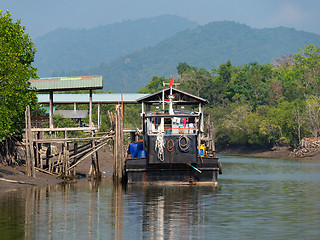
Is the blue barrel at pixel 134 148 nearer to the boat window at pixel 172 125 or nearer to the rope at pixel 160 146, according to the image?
the boat window at pixel 172 125

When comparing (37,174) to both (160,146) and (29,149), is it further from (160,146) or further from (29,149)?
(160,146)

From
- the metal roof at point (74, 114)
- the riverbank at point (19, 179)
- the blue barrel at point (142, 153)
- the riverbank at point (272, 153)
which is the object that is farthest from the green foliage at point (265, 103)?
the riverbank at point (19, 179)

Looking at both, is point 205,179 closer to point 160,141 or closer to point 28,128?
point 160,141

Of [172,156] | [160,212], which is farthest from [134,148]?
[160,212]

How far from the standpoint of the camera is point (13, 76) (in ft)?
129

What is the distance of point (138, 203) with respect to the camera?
108 feet

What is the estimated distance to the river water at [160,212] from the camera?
2405cm

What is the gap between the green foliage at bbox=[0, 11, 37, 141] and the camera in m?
39.0

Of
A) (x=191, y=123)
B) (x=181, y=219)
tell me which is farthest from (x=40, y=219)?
(x=191, y=123)

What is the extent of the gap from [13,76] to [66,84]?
25.3 feet

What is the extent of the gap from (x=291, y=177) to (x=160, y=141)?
18419 millimetres

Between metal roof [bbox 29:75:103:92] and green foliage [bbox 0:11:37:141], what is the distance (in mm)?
1899

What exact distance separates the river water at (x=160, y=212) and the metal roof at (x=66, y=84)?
8.00 meters

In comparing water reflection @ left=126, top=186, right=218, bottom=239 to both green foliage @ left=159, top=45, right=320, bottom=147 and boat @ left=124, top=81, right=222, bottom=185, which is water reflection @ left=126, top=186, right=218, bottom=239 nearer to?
boat @ left=124, top=81, right=222, bottom=185
